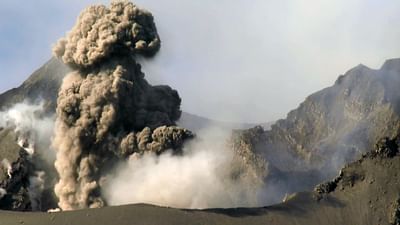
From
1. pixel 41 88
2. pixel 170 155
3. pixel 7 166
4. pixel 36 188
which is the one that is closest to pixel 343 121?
pixel 170 155

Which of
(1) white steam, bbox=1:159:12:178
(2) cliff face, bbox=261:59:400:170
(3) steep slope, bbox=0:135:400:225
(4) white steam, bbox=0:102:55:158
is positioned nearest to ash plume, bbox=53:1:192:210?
(3) steep slope, bbox=0:135:400:225

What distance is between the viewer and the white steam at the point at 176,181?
44375mm

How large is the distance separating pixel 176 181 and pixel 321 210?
8.71 metres

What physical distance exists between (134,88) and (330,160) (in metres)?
16.4

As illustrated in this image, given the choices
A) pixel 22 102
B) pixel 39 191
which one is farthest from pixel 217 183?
pixel 22 102

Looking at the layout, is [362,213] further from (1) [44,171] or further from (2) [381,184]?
(1) [44,171]

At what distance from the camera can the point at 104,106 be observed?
46.8m

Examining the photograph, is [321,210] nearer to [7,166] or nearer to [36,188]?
[36,188]

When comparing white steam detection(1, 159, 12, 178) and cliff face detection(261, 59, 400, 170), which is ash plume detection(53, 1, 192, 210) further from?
white steam detection(1, 159, 12, 178)

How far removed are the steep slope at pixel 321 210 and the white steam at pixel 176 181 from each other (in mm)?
4201

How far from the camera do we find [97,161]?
47938 millimetres

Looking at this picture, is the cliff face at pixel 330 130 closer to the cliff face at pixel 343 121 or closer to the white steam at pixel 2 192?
the cliff face at pixel 343 121

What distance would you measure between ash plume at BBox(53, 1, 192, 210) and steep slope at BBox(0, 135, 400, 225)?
24.0 feet

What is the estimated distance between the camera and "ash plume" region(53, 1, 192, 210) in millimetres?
46719
